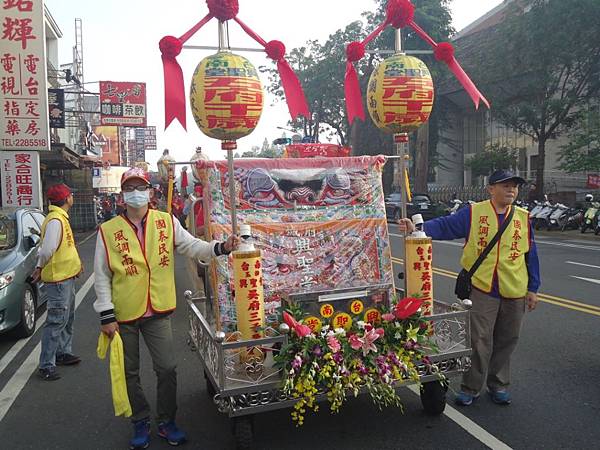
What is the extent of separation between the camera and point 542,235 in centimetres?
1742

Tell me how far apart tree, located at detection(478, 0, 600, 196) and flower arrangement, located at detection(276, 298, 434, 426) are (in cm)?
1820

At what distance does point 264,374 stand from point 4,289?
3867 millimetres

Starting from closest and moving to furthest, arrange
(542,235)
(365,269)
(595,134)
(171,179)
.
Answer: (365,269), (171,179), (542,235), (595,134)

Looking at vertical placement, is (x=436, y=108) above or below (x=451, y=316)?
above

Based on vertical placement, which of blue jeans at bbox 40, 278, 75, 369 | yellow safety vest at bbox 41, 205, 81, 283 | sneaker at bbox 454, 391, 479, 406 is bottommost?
sneaker at bbox 454, 391, 479, 406

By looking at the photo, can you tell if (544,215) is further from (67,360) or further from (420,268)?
(67,360)

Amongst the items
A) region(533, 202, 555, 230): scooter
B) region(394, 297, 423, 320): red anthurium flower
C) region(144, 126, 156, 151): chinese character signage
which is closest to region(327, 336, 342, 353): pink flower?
region(394, 297, 423, 320): red anthurium flower

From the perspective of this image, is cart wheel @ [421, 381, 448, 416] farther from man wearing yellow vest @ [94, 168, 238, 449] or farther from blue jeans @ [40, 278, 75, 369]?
blue jeans @ [40, 278, 75, 369]

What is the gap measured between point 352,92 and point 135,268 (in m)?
2.51

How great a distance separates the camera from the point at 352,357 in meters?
3.46

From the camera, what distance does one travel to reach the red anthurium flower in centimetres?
368

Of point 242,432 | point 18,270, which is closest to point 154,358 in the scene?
point 242,432

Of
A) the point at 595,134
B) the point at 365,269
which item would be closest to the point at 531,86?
the point at 595,134

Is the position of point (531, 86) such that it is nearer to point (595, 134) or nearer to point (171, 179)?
point (595, 134)
